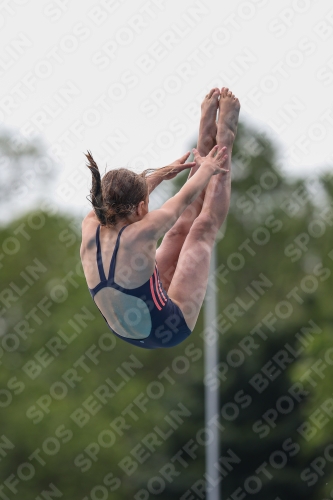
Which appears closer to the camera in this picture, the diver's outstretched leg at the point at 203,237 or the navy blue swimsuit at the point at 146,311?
the navy blue swimsuit at the point at 146,311

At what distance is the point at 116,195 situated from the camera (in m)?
4.70

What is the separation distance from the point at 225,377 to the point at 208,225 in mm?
10886

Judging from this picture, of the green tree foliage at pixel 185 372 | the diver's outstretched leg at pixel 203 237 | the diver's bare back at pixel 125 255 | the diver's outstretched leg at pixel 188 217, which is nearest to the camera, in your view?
the diver's bare back at pixel 125 255

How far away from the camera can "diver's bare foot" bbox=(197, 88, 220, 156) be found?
5.73 metres

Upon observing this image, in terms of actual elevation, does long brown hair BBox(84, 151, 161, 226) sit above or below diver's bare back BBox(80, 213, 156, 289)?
above

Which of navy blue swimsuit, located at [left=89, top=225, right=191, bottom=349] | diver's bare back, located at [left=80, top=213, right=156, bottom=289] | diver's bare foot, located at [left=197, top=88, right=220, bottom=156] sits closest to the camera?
diver's bare back, located at [left=80, top=213, right=156, bottom=289]

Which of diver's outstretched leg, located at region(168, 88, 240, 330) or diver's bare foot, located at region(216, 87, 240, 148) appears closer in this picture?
diver's outstretched leg, located at region(168, 88, 240, 330)

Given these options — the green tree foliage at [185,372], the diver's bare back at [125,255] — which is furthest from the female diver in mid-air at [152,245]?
the green tree foliage at [185,372]

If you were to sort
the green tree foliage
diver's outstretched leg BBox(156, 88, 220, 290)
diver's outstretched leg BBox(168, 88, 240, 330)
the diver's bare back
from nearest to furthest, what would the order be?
the diver's bare back < diver's outstretched leg BBox(168, 88, 240, 330) < diver's outstretched leg BBox(156, 88, 220, 290) < the green tree foliage

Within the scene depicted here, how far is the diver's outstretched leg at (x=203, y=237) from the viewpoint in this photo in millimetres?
5219

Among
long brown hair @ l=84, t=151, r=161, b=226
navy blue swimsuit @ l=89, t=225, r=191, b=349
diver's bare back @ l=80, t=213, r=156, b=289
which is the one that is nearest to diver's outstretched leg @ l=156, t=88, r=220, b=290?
navy blue swimsuit @ l=89, t=225, r=191, b=349

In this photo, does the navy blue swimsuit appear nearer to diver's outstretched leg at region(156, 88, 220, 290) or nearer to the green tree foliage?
diver's outstretched leg at region(156, 88, 220, 290)

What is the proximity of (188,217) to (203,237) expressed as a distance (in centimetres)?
32

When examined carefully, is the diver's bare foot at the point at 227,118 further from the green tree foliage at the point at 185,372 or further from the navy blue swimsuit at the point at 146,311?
the green tree foliage at the point at 185,372
